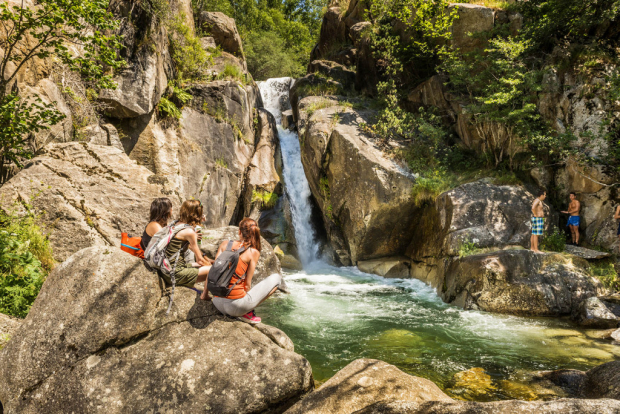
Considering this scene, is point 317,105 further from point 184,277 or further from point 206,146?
point 184,277

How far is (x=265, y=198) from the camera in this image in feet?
50.5

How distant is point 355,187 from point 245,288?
9574 mm

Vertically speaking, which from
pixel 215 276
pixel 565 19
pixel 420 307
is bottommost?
pixel 420 307

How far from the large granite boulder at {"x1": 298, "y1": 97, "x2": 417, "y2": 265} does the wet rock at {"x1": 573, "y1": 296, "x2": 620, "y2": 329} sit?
232 inches

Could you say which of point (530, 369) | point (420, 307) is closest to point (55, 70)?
point (420, 307)

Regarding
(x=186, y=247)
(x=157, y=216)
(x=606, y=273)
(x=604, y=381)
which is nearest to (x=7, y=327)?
(x=157, y=216)

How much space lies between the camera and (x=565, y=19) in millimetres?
11930

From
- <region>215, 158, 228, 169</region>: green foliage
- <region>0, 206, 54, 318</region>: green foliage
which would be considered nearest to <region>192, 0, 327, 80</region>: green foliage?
<region>215, 158, 228, 169</region>: green foliage

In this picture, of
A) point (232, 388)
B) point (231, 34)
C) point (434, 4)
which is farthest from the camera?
point (231, 34)

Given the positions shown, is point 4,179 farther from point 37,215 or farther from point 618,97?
point 618,97

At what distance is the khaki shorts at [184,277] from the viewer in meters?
4.41

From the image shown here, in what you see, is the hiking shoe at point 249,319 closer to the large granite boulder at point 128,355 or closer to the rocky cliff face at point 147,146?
the large granite boulder at point 128,355

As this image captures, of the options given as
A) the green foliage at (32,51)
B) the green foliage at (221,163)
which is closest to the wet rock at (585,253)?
the green foliage at (221,163)

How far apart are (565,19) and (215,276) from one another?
14.6 meters
